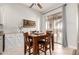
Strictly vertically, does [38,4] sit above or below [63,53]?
above

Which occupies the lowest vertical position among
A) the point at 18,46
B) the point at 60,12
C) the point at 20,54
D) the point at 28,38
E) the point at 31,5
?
the point at 20,54

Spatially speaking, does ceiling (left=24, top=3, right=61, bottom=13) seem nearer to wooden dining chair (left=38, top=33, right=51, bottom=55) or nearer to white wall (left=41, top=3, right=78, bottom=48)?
white wall (left=41, top=3, right=78, bottom=48)

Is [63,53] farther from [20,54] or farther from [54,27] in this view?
[20,54]

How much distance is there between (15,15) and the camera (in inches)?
70.2

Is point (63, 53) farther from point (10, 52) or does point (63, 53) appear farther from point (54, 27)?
point (10, 52)

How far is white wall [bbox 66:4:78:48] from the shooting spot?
176 centimetres

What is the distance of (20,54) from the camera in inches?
69.7

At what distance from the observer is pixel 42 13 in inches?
72.1

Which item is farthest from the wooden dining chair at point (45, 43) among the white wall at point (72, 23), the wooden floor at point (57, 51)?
the white wall at point (72, 23)

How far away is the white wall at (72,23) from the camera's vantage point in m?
1.76

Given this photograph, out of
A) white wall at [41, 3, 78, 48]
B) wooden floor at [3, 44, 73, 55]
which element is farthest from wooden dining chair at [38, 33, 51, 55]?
white wall at [41, 3, 78, 48]

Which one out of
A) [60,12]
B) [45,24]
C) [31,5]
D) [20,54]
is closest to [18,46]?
[20,54]

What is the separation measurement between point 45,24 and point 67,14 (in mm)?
383

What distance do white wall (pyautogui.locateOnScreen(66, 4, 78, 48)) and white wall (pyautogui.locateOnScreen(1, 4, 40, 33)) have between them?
1.57ft
